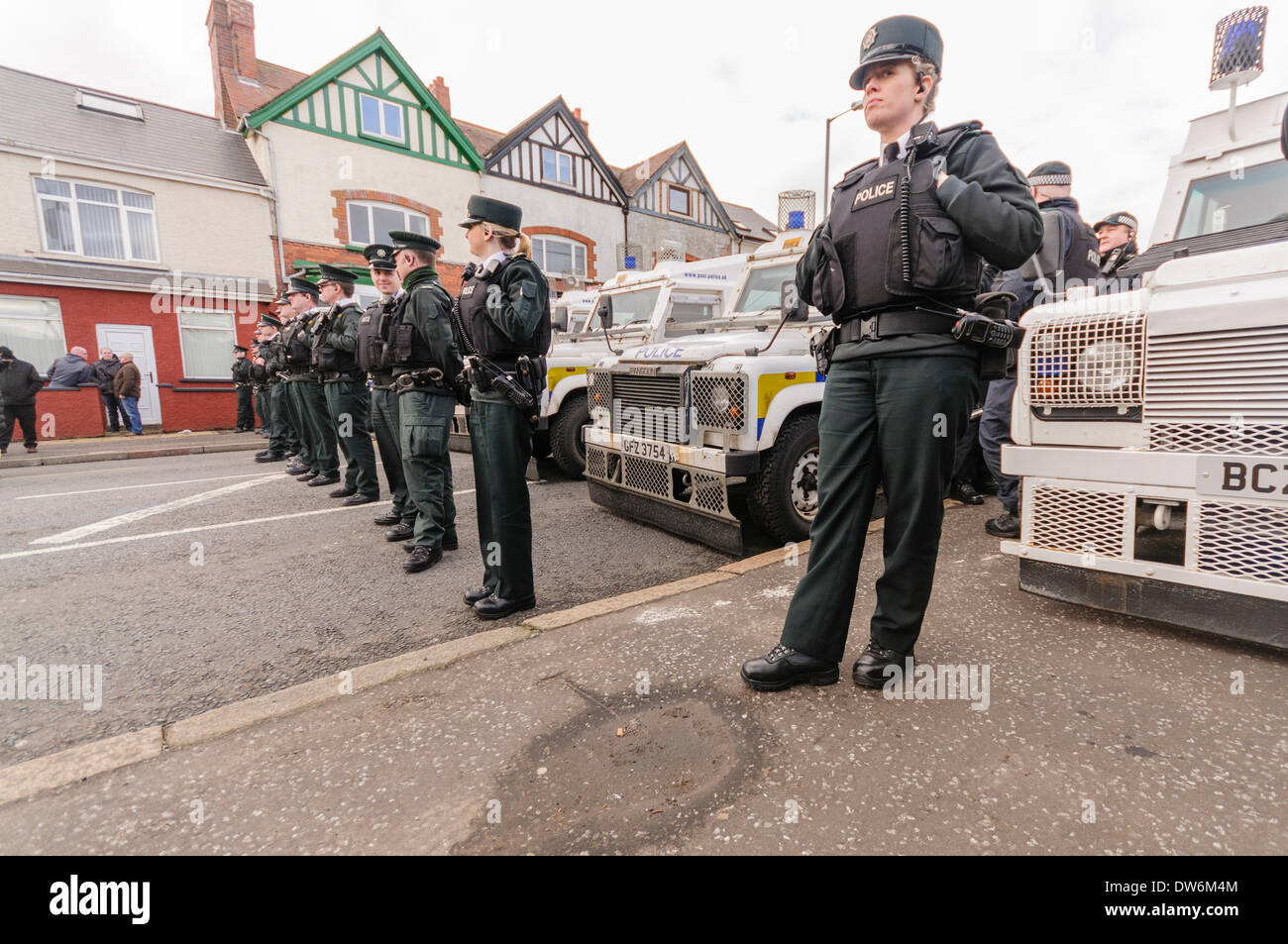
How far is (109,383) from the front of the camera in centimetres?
1405

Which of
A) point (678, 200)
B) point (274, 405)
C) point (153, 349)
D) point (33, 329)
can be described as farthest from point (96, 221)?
point (678, 200)

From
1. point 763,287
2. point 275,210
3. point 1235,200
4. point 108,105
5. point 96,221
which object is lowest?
point 763,287

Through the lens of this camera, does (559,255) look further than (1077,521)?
Yes

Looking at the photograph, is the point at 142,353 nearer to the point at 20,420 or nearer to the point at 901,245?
the point at 20,420

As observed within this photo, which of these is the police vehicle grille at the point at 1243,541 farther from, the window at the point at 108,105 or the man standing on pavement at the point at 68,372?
the window at the point at 108,105

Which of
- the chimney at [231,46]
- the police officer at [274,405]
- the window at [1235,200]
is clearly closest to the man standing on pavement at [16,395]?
the police officer at [274,405]

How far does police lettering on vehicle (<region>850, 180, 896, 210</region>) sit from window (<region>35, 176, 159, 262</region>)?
712 inches

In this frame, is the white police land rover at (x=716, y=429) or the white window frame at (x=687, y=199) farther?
the white window frame at (x=687, y=199)

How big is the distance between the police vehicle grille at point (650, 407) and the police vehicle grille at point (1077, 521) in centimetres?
203

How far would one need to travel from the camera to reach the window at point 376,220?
17.2 m

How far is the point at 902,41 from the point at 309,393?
669 centimetres

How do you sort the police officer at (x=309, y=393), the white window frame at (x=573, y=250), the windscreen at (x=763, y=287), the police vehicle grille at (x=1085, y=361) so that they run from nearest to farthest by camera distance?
1. the police vehicle grille at (x=1085, y=361)
2. the windscreen at (x=763, y=287)
3. the police officer at (x=309, y=393)
4. the white window frame at (x=573, y=250)

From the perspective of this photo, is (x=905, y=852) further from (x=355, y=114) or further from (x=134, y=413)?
(x=355, y=114)

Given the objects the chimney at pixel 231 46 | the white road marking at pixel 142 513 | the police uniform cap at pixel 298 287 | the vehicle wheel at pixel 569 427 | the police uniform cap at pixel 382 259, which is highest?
the chimney at pixel 231 46
